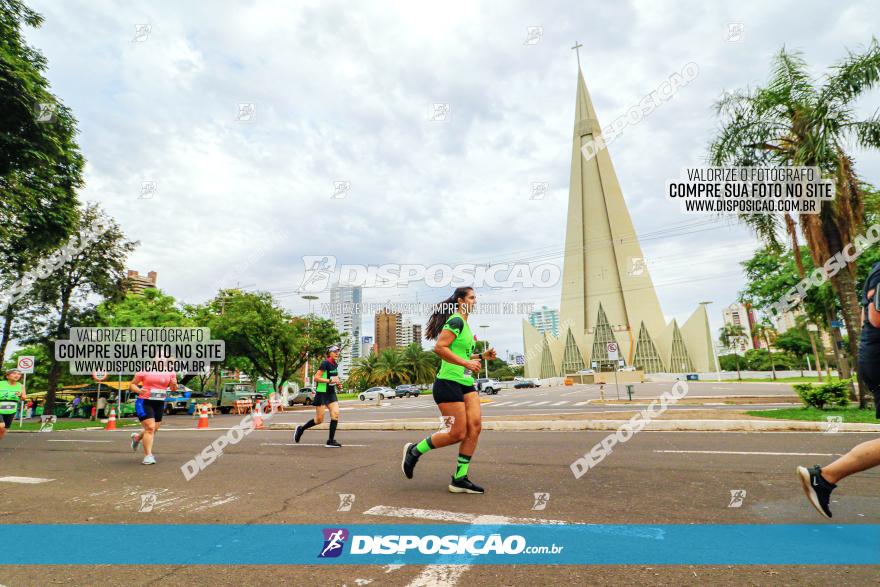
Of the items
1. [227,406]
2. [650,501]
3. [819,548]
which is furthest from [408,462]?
[227,406]

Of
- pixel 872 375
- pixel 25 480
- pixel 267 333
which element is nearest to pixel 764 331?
pixel 267 333

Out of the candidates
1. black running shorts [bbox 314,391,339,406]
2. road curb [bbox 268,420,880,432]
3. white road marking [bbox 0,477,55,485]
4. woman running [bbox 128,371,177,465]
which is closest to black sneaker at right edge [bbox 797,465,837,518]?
road curb [bbox 268,420,880,432]

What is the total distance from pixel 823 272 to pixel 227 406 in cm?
3029

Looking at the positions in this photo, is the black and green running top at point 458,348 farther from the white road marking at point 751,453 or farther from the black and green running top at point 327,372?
the black and green running top at point 327,372

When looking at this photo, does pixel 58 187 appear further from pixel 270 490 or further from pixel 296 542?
pixel 296 542

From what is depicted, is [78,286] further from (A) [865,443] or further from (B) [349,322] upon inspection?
(B) [349,322]

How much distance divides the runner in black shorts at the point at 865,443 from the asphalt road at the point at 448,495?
39cm

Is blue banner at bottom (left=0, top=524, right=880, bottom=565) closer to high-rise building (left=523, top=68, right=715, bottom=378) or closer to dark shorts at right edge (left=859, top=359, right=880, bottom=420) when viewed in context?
dark shorts at right edge (left=859, top=359, right=880, bottom=420)

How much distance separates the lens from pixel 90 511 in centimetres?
421

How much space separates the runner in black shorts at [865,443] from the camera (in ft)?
9.57

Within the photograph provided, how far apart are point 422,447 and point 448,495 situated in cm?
58

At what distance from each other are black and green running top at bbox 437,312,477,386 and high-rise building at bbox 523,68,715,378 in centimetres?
8184

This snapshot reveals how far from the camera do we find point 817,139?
422 inches

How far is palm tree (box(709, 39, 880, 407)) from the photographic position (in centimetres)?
1075
